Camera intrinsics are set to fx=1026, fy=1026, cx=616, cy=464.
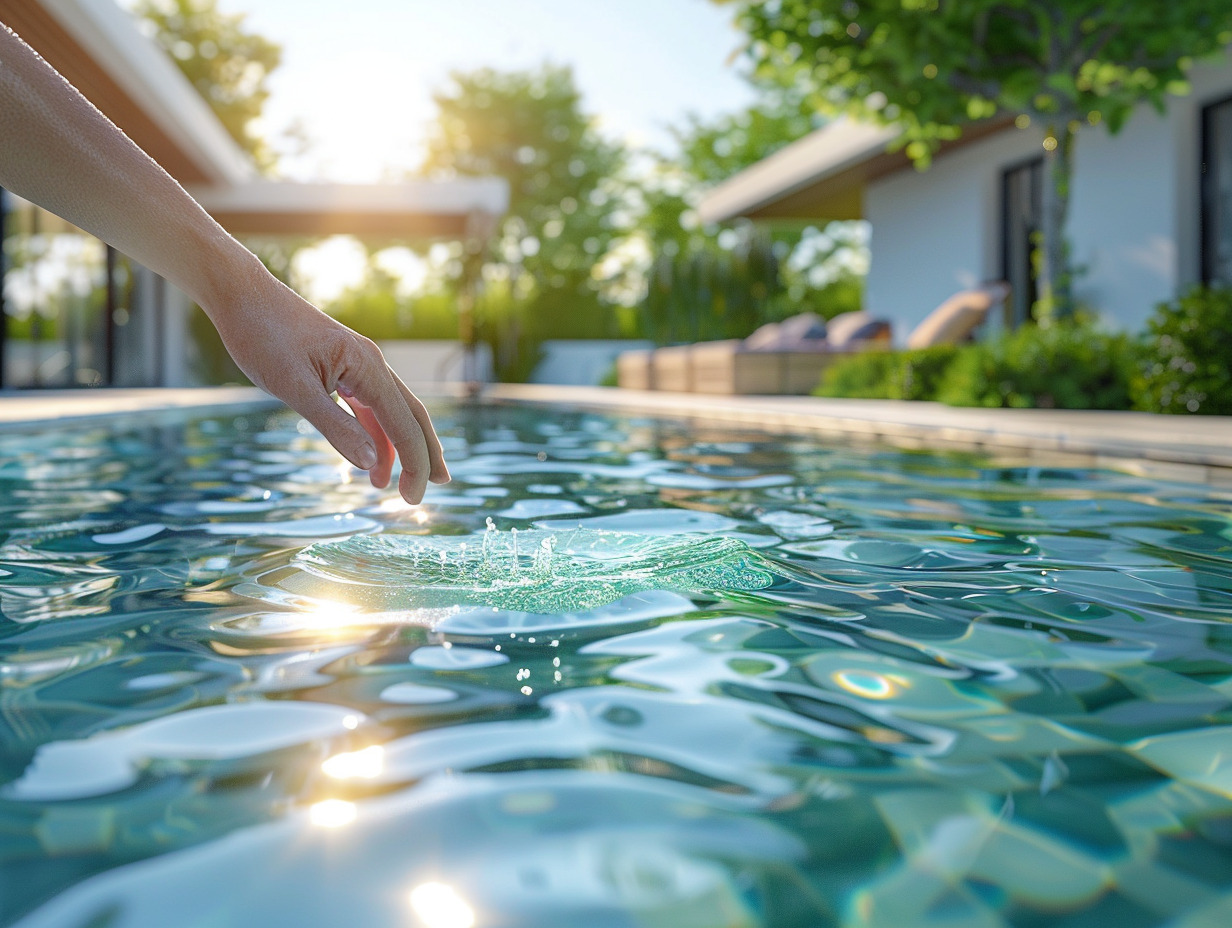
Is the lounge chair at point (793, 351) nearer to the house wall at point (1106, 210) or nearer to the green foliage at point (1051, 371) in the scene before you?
the house wall at point (1106, 210)

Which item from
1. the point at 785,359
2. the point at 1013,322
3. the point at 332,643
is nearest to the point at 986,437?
the point at 332,643

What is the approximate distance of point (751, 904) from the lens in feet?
3.24

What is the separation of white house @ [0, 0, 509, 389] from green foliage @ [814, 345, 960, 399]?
718cm

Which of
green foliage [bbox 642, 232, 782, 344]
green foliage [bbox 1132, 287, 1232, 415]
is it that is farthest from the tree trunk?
green foliage [bbox 642, 232, 782, 344]

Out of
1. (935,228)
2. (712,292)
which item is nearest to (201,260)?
(935,228)

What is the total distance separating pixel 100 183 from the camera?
128 cm

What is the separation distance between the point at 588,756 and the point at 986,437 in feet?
16.6

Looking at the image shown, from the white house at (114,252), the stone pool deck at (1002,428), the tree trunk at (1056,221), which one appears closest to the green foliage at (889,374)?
the stone pool deck at (1002,428)

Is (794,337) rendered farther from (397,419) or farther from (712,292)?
(397,419)

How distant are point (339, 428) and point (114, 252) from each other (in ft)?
54.4

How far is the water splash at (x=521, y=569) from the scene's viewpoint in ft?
7.20

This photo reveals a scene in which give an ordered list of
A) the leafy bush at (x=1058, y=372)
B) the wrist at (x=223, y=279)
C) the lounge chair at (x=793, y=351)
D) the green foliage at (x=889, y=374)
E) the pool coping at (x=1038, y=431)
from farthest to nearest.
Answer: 1. the lounge chair at (x=793, y=351)
2. the green foliage at (x=889, y=374)
3. the leafy bush at (x=1058, y=372)
4. the pool coping at (x=1038, y=431)
5. the wrist at (x=223, y=279)

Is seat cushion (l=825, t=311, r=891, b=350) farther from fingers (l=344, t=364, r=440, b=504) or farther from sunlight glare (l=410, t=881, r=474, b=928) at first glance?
sunlight glare (l=410, t=881, r=474, b=928)

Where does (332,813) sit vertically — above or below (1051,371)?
below
